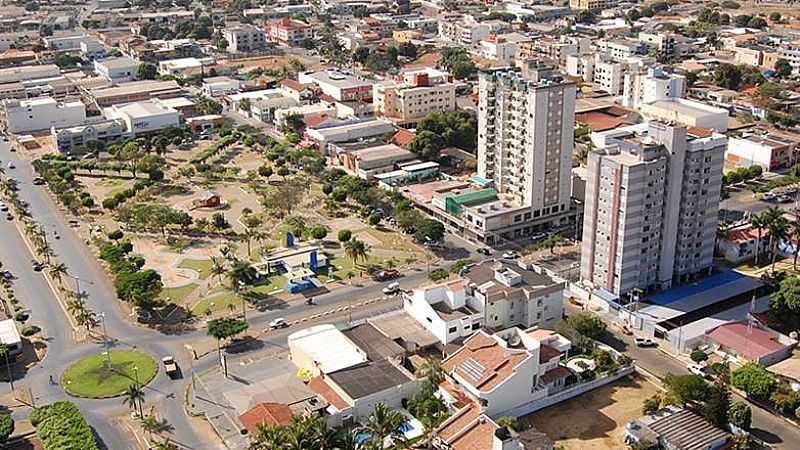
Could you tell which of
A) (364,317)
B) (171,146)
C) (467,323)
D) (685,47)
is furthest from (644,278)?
(685,47)

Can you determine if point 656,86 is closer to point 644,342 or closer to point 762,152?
point 762,152

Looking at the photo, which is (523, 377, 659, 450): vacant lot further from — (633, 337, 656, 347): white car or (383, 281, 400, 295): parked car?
(383, 281, 400, 295): parked car

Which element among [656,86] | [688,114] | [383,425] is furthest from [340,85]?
[383,425]

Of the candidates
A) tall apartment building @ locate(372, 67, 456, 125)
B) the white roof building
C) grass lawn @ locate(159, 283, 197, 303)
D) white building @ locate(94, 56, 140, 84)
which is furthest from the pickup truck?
white building @ locate(94, 56, 140, 84)

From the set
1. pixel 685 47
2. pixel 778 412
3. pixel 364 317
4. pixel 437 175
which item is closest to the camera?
pixel 778 412

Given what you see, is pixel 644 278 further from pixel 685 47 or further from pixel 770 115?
pixel 685 47
